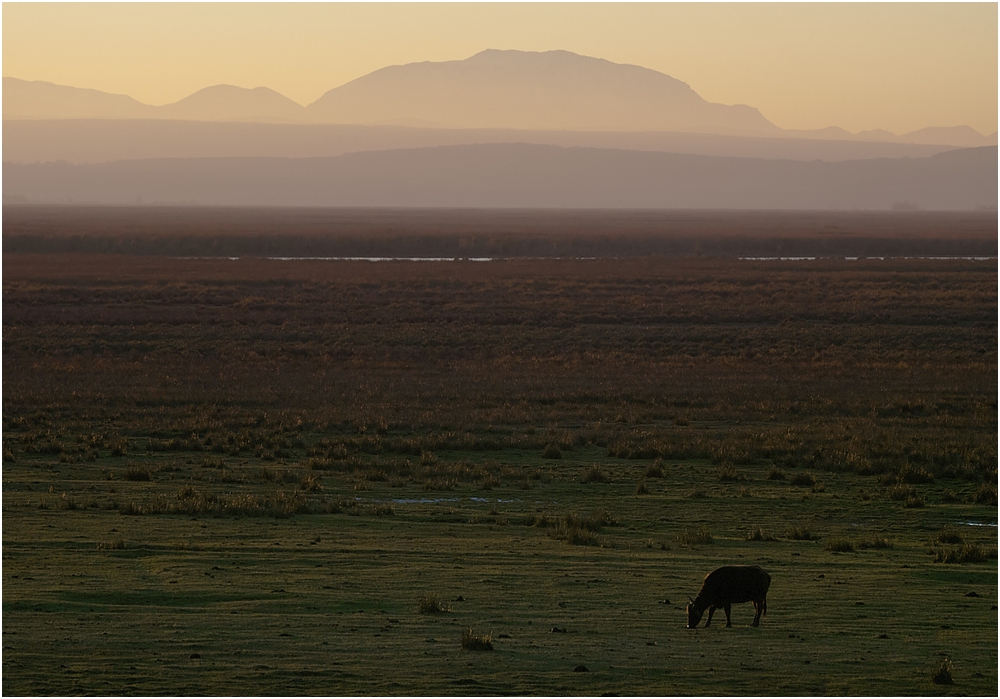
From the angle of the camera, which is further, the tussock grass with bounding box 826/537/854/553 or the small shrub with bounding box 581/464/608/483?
the small shrub with bounding box 581/464/608/483

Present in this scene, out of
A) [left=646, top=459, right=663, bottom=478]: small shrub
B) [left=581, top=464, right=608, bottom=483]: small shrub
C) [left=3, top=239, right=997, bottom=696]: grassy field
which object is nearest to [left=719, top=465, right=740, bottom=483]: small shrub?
[left=3, top=239, right=997, bottom=696]: grassy field

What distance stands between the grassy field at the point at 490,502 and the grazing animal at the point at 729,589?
249mm

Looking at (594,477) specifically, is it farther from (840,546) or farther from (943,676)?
(943,676)

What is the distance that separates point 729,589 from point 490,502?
9.62 meters

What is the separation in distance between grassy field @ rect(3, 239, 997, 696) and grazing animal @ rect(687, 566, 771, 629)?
249 millimetres

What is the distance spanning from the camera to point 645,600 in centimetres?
1322

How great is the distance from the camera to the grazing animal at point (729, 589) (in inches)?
453

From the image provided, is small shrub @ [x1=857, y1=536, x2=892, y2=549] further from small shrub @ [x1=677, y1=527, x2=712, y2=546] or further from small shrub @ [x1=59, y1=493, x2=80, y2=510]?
small shrub @ [x1=59, y1=493, x2=80, y2=510]

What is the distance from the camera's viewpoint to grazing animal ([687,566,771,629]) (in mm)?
11516

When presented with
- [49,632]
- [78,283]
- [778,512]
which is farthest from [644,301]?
[49,632]

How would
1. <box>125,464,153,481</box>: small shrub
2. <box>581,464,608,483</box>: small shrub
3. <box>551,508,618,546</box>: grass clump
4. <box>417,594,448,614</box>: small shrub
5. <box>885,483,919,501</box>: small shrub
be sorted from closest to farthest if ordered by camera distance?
1. <box>417,594,448,614</box>: small shrub
2. <box>551,508,618,546</box>: grass clump
3. <box>885,483,919,501</box>: small shrub
4. <box>125,464,153,481</box>: small shrub
5. <box>581,464,608,483</box>: small shrub

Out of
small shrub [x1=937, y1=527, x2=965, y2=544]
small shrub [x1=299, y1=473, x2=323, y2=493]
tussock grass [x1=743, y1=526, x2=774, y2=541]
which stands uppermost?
tussock grass [x1=743, y1=526, x2=774, y2=541]

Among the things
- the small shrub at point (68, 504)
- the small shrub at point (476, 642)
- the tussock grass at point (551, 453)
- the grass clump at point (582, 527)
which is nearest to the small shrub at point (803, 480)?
the tussock grass at point (551, 453)

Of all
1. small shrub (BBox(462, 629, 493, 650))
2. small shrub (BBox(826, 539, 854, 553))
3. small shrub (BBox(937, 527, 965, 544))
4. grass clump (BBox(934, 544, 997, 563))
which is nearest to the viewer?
small shrub (BBox(462, 629, 493, 650))
